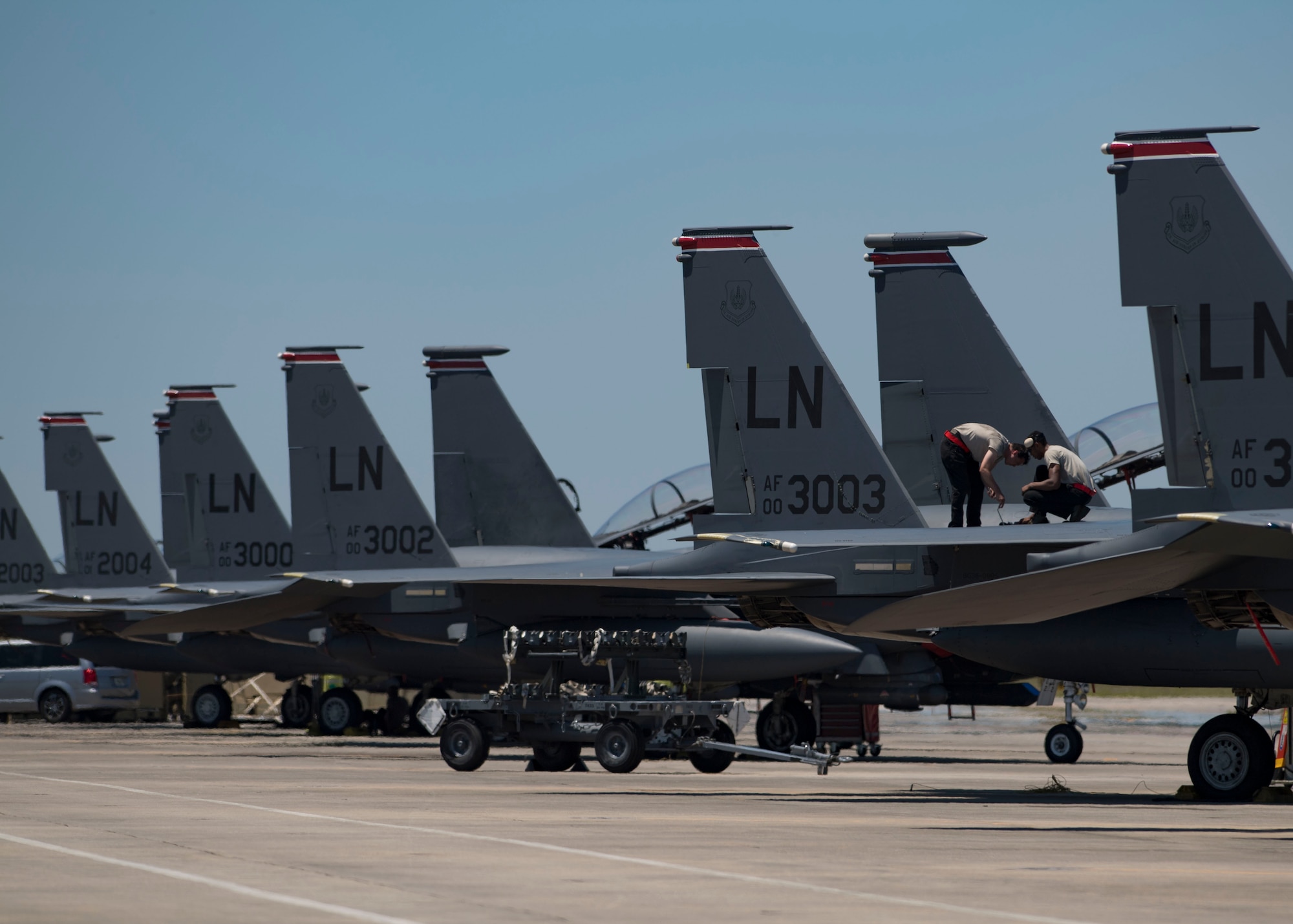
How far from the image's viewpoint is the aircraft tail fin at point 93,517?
3719 centimetres

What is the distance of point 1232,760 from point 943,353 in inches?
246

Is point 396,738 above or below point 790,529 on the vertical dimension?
below

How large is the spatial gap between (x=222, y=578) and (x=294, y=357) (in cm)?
640

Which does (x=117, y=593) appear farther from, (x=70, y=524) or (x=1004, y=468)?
(x=1004, y=468)

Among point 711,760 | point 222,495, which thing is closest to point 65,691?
point 222,495

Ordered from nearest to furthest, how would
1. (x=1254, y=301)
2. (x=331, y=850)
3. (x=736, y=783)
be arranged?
(x=331, y=850) → (x=1254, y=301) → (x=736, y=783)

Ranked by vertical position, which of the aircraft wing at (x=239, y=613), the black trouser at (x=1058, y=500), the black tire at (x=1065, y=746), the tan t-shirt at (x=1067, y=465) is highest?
the tan t-shirt at (x=1067, y=465)

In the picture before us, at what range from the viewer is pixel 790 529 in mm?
18578

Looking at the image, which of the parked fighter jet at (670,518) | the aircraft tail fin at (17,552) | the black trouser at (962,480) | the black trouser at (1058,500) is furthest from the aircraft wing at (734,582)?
the aircraft tail fin at (17,552)

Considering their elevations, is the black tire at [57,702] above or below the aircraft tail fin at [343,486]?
below

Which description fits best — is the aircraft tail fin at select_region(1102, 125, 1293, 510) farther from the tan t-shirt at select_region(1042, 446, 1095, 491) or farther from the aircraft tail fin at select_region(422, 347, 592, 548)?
the aircraft tail fin at select_region(422, 347, 592, 548)

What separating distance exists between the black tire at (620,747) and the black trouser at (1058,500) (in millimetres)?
5027

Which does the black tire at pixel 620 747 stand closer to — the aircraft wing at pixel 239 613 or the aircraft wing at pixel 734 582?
the aircraft wing at pixel 734 582

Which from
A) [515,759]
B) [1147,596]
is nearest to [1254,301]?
[1147,596]
